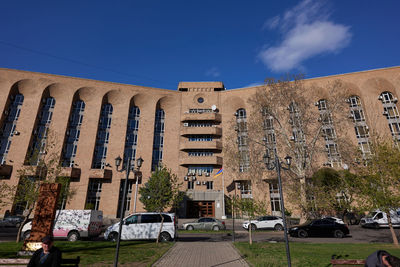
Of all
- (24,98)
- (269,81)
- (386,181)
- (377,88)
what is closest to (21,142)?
(24,98)

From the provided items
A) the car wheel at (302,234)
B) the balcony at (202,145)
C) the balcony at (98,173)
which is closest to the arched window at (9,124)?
the balcony at (98,173)

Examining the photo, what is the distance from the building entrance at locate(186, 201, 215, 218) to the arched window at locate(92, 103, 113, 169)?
16.2 meters

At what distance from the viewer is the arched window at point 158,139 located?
121ft

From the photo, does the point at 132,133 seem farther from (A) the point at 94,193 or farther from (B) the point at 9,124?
(B) the point at 9,124

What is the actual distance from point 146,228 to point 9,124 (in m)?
36.3

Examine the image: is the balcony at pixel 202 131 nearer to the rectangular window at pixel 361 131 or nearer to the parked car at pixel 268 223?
the parked car at pixel 268 223

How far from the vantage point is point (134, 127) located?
3909cm

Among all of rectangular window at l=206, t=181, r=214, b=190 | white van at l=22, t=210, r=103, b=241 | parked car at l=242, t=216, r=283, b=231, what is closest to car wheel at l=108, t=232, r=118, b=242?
white van at l=22, t=210, r=103, b=241

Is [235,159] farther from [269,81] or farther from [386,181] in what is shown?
[386,181]

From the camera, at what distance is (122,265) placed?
297 inches

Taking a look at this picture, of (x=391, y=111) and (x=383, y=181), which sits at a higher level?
(x=391, y=111)

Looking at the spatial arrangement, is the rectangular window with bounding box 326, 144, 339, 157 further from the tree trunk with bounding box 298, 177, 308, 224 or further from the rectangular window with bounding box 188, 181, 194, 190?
the rectangular window with bounding box 188, 181, 194, 190

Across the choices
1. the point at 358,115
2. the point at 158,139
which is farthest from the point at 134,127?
the point at 358,115

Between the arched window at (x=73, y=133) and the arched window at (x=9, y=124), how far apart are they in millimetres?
7684
